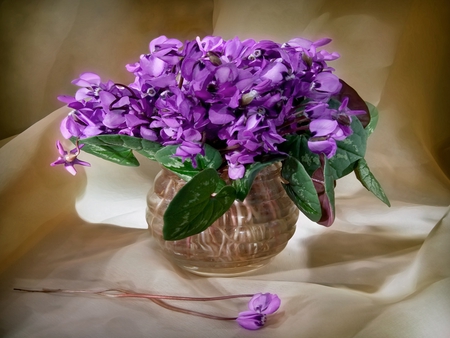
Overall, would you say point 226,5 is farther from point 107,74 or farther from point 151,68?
point 151,68

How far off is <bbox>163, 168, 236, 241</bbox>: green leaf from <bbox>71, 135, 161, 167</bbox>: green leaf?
3.5 inches

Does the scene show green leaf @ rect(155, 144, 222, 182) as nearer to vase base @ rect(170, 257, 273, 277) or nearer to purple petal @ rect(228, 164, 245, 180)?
purple petal @ rect(228, 164, 245, 180)

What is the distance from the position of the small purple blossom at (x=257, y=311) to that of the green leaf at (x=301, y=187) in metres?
0.12

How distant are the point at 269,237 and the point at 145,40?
59cm

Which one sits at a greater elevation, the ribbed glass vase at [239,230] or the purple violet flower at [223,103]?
the purple violet flower at [223,103]

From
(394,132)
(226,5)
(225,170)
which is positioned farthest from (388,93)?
(225,170)

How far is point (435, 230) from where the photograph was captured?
0.88m

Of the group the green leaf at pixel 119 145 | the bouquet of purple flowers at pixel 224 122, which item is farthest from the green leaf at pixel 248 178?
the green leaf at pixel 119 145

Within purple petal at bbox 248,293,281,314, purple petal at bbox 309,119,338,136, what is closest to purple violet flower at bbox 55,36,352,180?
purple petal at bbox 309,119,338,136

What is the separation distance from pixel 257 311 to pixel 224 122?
0.77 ft

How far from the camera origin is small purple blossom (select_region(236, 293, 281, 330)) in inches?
29.4

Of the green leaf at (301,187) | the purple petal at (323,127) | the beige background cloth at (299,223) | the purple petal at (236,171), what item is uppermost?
the purple petal at (323,127)

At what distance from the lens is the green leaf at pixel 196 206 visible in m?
0.67

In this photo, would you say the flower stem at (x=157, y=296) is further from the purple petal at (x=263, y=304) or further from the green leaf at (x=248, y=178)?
the green leaf at (x=248, y=178)
